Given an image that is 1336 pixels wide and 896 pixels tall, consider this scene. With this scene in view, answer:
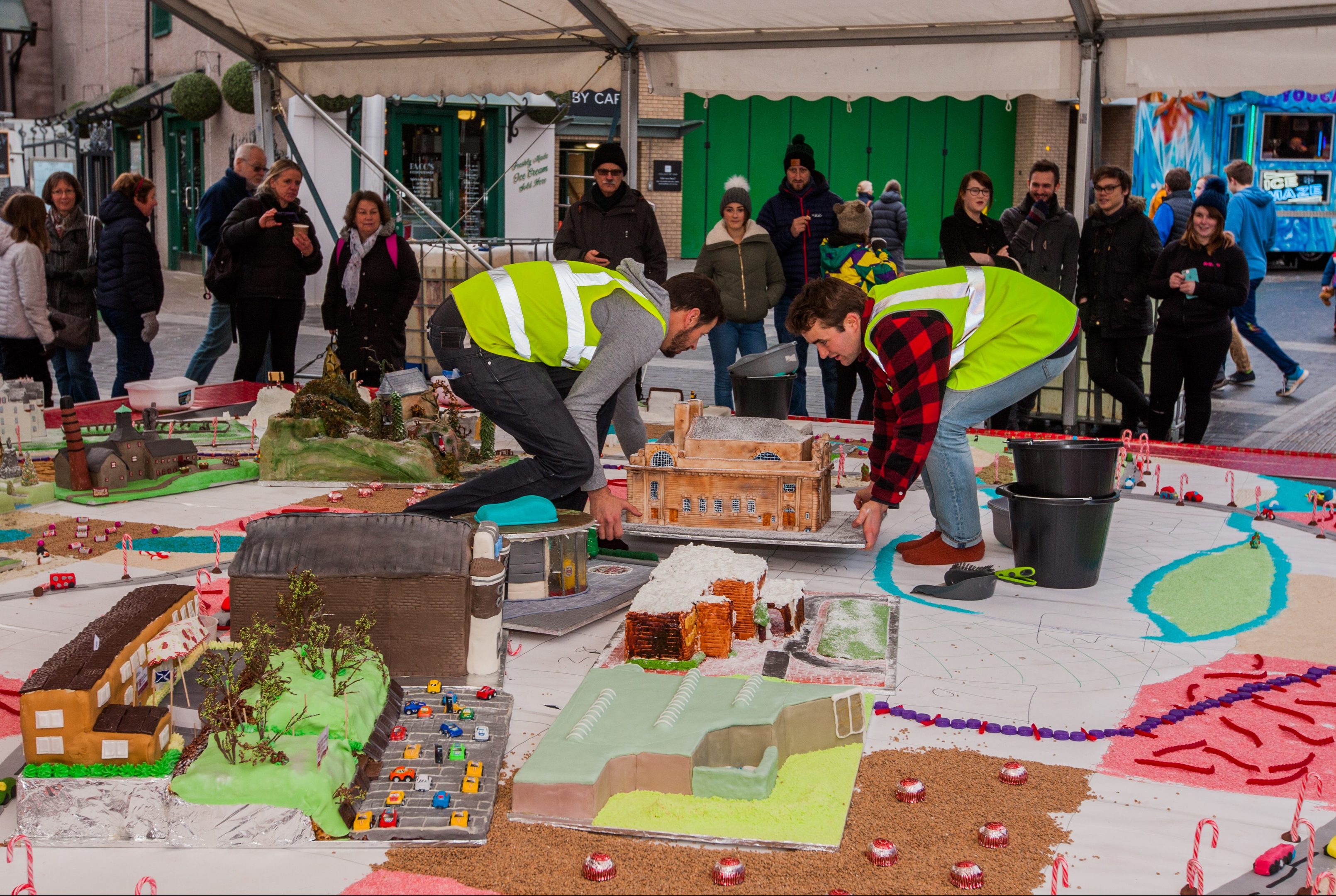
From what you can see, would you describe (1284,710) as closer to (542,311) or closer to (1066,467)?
(1066,467)

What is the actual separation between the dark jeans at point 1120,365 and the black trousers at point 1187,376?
98mm

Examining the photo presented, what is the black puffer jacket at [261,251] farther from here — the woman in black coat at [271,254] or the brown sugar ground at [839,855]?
the brown sugar ground at [839,855]

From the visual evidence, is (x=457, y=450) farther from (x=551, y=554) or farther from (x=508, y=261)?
(x=508, y=261)

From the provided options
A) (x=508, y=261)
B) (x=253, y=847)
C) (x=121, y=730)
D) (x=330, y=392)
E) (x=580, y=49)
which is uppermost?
(x=580, y=49)

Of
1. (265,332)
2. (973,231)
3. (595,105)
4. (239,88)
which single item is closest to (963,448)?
(973,231)

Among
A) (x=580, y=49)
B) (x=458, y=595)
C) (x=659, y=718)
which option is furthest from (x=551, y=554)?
(x=580, y=49)

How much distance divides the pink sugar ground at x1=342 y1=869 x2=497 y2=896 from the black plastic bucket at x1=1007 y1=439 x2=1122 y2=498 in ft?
9.77

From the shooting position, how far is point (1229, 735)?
3.55 metres

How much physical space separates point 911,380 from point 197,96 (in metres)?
17.3

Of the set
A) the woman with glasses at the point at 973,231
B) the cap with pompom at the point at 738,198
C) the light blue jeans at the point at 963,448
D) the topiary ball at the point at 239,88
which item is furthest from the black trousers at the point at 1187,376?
the topiary ball at the point at 239,88

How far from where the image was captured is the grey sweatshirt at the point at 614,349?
15.3 ft

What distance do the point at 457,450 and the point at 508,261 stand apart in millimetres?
5327

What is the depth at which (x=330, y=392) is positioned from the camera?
22.4 feet

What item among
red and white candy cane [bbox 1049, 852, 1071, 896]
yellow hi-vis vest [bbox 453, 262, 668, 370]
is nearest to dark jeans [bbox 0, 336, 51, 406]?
yellow hi-vis vest [bbox 453, 262, 668, 370]
